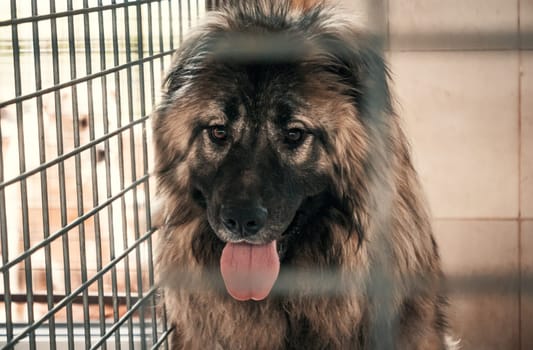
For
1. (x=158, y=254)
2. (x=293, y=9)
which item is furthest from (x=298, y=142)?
(x=158, y=254)

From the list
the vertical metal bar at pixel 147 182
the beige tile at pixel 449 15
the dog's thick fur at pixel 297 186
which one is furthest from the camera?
the beige tile at pixel 449 15

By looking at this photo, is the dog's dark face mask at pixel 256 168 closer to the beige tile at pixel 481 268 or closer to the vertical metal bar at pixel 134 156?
the vertical metal bar at pixel 134 156

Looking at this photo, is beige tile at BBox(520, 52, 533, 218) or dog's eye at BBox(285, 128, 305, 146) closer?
dog's eye at BBox(285, 128, 305, 146)

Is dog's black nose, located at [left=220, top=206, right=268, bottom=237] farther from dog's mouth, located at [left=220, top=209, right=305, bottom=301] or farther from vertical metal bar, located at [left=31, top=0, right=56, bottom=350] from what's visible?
vertical metal bar, located at [left=31, top=0, right=56, bottom=350]

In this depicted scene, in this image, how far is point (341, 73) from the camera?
209 cm

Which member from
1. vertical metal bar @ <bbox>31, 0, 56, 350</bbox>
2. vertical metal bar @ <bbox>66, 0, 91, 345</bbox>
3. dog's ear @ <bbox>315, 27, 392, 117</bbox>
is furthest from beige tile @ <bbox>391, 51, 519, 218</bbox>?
vertical metal bar @ <bbox>31, 0, 56, 350</bbox>

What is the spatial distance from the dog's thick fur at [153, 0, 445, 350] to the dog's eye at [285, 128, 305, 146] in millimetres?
16

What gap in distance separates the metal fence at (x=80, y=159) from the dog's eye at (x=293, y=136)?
0.38m

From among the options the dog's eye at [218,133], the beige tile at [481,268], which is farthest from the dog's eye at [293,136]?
the beige tile at [481,268]

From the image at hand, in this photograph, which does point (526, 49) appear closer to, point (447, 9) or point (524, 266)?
point (447, 9)

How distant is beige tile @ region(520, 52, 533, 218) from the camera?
3.15 metres

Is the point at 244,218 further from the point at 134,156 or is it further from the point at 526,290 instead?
the point at 526,290

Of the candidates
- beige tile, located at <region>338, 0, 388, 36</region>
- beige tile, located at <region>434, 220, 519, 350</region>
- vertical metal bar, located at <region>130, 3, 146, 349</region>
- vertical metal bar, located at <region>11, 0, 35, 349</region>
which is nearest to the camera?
beige tile, located at <region>338, 0, 388, 36</region>

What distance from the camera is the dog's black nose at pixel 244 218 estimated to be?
6.37ft
